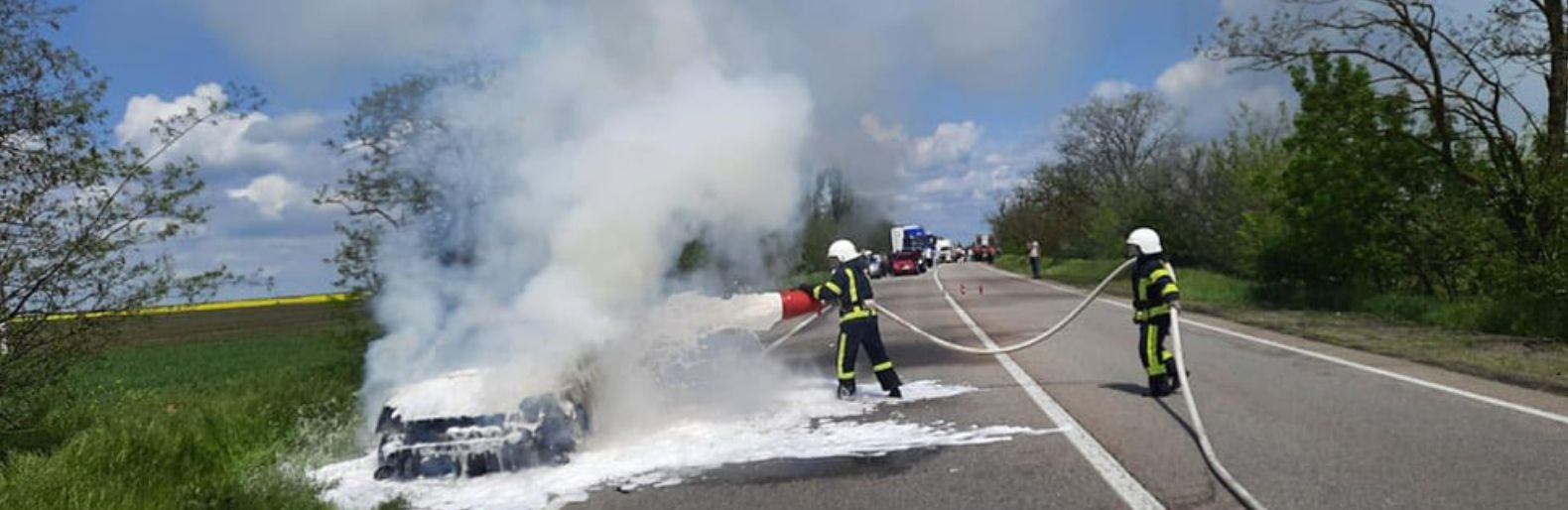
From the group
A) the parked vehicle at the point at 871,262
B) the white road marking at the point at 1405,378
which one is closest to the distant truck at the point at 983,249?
the parked vehicle at the point at 871,262

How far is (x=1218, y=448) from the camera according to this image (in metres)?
7.76

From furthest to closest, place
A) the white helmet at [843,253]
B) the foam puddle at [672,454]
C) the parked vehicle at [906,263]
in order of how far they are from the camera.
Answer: the parked vehicle at [906,263], the white helmet at [843,253], the foam puddle at [672,454]

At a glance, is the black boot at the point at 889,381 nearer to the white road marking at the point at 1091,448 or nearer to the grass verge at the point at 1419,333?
the white road marking at the point at 1091,448

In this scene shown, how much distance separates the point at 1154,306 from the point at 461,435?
250 inches

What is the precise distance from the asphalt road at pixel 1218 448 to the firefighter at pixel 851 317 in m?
0.65

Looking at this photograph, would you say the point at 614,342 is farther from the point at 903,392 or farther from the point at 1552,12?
the point at 1552,12

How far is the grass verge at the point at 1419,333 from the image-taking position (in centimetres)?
1244

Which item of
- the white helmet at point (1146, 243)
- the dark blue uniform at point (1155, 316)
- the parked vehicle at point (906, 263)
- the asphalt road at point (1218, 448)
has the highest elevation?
the parked vehicle at point (906, 263)

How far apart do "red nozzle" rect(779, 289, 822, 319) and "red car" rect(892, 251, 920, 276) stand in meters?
51.0

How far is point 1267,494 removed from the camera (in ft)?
20.9

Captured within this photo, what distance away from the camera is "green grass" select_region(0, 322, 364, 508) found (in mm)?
6945

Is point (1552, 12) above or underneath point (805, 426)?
above

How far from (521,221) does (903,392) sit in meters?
4.14

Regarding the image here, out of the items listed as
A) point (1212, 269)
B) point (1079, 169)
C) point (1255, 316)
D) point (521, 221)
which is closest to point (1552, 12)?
point (1255, 316)
